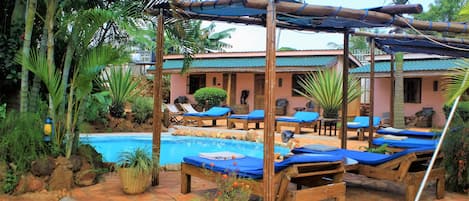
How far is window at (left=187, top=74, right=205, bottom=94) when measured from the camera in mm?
24281

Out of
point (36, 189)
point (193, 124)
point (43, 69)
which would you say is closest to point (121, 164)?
point (36, 189)

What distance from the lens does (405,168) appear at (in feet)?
17.4

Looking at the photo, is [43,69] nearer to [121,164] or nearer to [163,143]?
[121,164]

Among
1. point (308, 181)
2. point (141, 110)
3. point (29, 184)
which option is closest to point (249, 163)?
point (308, 181)

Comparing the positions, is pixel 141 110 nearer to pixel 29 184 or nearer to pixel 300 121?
pixel 300 121

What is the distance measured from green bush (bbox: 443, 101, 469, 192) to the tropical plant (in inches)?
402

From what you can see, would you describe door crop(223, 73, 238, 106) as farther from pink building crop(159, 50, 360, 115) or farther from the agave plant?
the agave plant

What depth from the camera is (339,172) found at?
4.98 metres

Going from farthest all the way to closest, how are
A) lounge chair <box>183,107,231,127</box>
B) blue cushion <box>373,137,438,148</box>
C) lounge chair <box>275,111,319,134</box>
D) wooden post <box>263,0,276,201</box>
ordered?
1. lounge chair <box>183,107,231,127</box>
2. lounge chair <box>275,111,319,134</box>
3. blue cushion <box>373,137,438,148</box>
4. wooden post <box>263,0,276,201</box>

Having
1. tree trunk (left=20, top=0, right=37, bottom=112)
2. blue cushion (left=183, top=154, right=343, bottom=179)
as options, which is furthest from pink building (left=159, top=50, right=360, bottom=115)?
tree trunk (left=20, top=0, right=37, bottom=112)

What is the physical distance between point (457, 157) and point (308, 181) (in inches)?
88.5

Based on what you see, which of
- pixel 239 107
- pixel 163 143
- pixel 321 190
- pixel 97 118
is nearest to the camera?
pixel 321 190

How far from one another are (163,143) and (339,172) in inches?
320

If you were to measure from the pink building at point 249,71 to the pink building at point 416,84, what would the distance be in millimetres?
1496
